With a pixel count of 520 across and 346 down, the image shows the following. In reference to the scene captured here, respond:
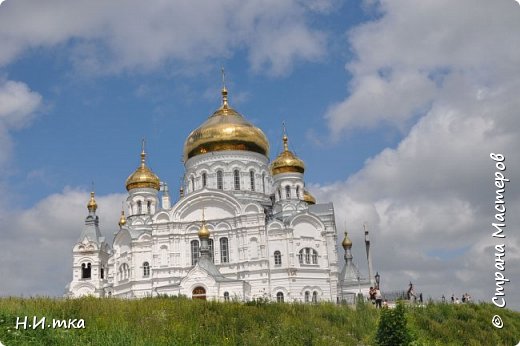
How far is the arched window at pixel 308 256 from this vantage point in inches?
1672

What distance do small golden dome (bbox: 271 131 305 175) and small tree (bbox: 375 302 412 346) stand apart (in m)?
33.0

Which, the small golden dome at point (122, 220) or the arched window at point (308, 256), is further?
the small golden dome at point (122, 220)

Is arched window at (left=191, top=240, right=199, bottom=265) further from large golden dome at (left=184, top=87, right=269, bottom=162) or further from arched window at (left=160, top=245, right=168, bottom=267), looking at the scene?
large golden dome at (left=184, top=87, right=269, bottom=162)

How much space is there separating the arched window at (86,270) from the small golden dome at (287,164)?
16.5 meters

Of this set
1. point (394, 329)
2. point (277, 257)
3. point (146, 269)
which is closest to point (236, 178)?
point (277, 257)

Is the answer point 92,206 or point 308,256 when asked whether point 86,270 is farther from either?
point 308,256

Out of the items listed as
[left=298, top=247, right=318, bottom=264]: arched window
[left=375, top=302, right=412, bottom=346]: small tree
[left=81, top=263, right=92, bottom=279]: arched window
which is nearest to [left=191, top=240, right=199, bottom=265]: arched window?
[left=298, top=247, right=318, bottom=264]: arched window

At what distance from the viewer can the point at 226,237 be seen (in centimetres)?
4350

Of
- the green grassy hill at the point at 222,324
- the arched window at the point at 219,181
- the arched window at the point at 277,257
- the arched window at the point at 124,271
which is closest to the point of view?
the green grassy hill at the point at 222,324

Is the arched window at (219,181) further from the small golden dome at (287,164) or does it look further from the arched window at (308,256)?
the arched window at (308,256)

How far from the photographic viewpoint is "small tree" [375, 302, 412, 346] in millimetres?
13805

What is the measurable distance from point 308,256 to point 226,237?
592cm

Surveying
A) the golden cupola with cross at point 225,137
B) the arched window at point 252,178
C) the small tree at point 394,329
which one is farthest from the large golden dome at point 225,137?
the small tree at point 394,329

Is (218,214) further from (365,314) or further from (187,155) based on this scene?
(365,314)
